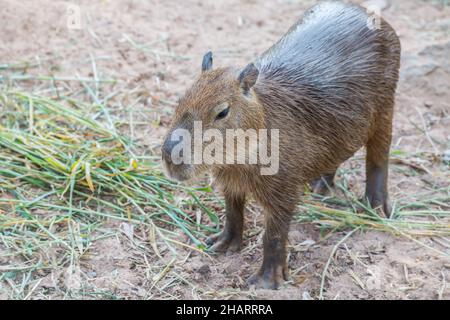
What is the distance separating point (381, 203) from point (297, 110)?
1209 millimetres

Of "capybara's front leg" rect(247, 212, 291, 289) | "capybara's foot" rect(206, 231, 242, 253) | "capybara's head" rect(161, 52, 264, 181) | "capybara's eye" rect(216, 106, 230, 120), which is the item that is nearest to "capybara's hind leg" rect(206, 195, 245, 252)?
"capybara's foot" rect(206, 231, 242, 253)

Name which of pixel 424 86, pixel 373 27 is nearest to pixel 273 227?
pixel 373 27

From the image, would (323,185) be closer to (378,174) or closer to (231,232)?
(378,174)

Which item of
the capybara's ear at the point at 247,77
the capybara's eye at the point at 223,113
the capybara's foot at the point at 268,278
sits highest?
the capybara's ear at the point at 247,77

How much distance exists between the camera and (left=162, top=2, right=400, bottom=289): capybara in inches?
157

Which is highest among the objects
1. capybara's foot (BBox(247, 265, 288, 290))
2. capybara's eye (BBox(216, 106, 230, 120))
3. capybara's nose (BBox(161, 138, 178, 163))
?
capybara's eye (BBox(216, 106, 230, 120))

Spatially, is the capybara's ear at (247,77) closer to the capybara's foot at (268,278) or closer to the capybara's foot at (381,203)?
the capybara's foot at (268,278)

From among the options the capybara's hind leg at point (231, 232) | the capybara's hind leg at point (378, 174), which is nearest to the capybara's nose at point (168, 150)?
the capybara's hind leg at point (231, 232)

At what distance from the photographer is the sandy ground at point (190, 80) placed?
14.3 feet

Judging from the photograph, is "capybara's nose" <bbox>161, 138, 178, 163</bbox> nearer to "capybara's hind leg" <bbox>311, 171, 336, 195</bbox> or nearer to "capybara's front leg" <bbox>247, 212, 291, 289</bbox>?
"capybara's front leg" <bbox>247, 212, 291, 289</bbox>

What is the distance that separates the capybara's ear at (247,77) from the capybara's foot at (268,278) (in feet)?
3.76

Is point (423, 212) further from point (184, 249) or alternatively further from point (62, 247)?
point (62, 247)

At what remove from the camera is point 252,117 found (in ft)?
13.4

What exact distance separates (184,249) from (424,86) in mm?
3081
